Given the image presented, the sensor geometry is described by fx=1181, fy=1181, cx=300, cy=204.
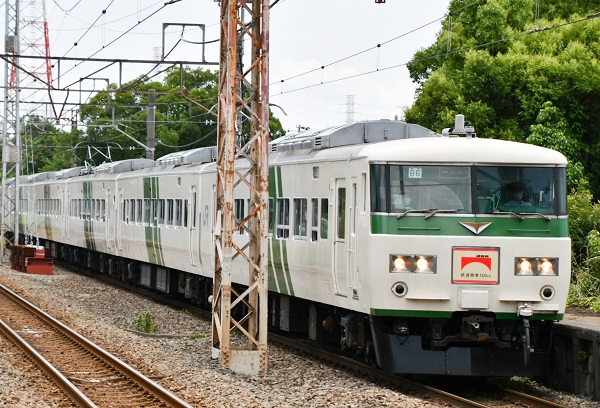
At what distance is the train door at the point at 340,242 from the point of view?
13375 millimetres

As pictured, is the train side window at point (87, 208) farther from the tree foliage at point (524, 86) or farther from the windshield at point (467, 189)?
the windshield at point (467, 189)

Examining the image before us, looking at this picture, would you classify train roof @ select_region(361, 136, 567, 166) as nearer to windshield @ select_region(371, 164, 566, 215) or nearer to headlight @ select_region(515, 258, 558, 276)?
windshield @ select_region(371, 164, 566, 215)

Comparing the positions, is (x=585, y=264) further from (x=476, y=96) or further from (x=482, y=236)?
(x=476, y=96)

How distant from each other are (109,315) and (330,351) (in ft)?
23.6

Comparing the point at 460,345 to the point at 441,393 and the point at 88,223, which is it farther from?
the point at 88,223

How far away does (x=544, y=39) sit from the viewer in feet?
111

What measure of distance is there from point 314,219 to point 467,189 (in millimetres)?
2739

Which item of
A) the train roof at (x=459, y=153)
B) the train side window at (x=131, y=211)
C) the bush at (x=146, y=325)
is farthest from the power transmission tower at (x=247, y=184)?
the train side window at (x=131, y=211)

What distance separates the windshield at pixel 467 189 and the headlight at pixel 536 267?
0.52 meters

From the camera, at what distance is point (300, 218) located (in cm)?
1530

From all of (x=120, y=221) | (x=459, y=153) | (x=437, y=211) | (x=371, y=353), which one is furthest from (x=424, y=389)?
(x=120, y=221)

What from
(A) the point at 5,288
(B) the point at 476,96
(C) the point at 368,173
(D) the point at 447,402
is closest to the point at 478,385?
(D) the point at 447,402

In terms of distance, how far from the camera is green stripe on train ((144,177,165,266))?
79.7 feet

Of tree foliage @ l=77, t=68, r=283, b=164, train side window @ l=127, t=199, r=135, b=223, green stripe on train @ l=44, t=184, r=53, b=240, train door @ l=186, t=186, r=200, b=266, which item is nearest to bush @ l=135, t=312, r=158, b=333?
train door @ l=186, t=186, r=200, b=266
